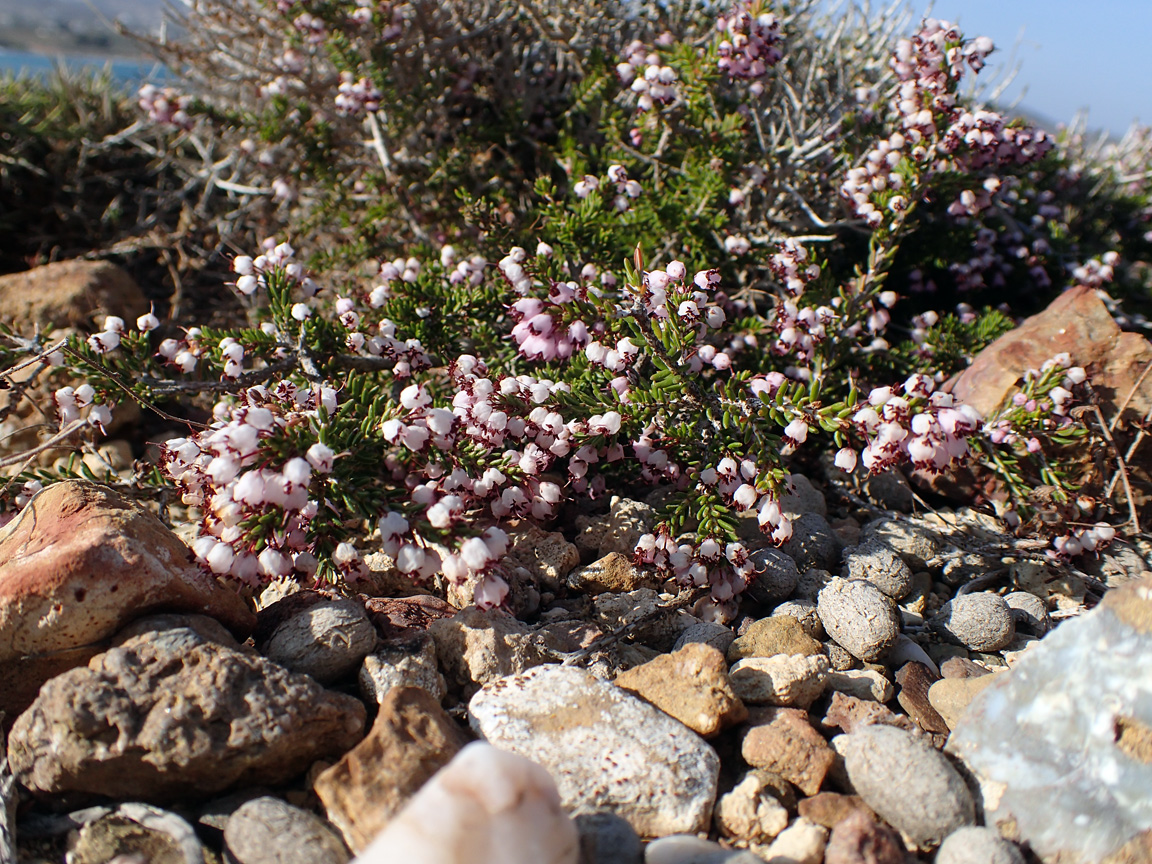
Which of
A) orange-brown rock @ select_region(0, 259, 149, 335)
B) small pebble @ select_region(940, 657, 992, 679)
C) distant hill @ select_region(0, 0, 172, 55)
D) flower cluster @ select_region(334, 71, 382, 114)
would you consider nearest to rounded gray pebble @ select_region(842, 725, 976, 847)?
small pebble @ select_region(940, 657, 992, 679)

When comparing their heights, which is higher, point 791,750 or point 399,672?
point 791,750

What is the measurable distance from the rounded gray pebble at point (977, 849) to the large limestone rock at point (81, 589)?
237 cm

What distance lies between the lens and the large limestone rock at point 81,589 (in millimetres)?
2494

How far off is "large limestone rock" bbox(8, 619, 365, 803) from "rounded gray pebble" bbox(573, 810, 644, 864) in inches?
32.9

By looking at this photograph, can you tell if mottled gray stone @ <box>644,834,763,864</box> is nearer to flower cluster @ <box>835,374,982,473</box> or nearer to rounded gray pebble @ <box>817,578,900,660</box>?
rounded gray pebble @ <box>817,578,900,660</box>

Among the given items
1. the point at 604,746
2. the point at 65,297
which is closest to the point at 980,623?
the point at 604,746

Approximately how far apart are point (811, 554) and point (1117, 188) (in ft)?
23.8

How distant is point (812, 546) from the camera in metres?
3.65

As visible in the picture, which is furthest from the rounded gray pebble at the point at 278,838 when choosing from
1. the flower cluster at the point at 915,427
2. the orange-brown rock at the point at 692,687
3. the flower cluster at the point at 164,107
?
the flower cluster at the point at 164,107

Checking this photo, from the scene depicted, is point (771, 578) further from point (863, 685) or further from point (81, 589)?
point (81, 589)

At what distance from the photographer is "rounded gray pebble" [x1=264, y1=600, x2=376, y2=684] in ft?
8.84

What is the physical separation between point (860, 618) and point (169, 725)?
2354 millimetres

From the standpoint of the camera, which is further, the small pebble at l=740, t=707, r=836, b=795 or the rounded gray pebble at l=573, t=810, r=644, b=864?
the small pebble at l=740, t=707, r=836, b=795

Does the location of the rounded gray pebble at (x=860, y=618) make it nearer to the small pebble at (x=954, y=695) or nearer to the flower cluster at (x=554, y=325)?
the small pebble at (x=954, y=695)
